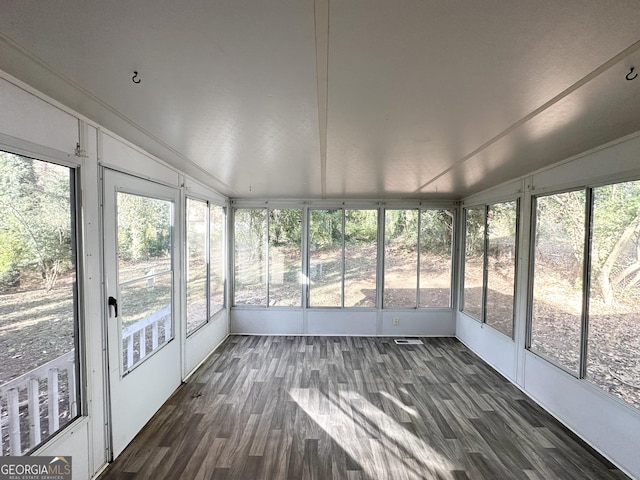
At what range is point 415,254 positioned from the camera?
5316 mm

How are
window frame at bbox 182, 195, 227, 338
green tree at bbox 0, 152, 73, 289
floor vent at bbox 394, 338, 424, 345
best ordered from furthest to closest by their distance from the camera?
1. floor vent at bbox 394, 338, 424, 345
2. window frame at bbox 182, 195, 227, 338
3. green tree at bbox 0, 152, 73, 289

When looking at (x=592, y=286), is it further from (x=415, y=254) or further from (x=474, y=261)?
(x=415, y=254)

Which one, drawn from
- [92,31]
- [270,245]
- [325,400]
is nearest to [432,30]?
[92,31]

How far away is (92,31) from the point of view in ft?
3.07

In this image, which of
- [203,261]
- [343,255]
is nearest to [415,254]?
[343,255]

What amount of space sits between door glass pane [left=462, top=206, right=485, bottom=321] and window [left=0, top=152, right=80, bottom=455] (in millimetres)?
4859

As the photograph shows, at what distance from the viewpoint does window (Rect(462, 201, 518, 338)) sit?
12.2 feet

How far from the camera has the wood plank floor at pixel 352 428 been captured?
7.16 ft

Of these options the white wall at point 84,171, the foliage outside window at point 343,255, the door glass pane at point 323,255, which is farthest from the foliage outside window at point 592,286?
the white wall at point 84,171

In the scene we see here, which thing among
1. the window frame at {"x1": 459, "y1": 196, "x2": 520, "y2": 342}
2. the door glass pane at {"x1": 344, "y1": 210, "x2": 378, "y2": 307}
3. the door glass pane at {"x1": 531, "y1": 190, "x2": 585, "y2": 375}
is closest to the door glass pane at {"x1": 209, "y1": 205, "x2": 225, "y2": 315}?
the door glass pane at {"x1": 344, "y1": 210, "x2": 378, "y2": 307}

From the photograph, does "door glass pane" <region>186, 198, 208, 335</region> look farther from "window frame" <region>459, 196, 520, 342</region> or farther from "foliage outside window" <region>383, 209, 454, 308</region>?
"window frame" <region>459, 196, 520, 342</region>

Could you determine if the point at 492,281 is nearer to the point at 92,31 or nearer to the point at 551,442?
the point at 551,442

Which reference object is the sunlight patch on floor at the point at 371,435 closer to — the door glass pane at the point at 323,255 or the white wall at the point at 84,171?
the white wall at the point at 84,171

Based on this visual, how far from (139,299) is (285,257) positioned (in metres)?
2.90
